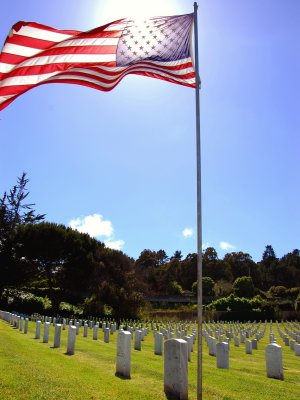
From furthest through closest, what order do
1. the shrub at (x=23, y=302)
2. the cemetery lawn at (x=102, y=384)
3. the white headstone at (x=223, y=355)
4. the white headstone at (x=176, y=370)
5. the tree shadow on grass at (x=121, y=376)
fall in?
the shrub at (x=23, y=302)
the white headstone at (x=223, y=355)
the tree shadow on grass at (x=121, y=376)
the white headstone at (x=176, y=370)
the cemetery lawn at (x=102, y=384)

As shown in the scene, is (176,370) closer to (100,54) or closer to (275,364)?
(275,364)

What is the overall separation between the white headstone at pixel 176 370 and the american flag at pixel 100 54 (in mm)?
4745

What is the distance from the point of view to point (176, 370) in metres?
6.64

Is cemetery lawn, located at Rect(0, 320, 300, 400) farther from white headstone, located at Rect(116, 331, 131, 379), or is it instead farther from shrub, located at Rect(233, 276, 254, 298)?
shrub, located at Rect(233, 276, 254, 298)

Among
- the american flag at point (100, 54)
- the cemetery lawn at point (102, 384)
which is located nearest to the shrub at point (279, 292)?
the cemetery lawn at point (102, 384)

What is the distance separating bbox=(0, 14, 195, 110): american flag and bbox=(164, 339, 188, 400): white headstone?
475 cm

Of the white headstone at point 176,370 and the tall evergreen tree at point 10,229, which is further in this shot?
the tall evergreen tree at point 10,229

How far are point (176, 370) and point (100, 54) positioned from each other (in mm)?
5836

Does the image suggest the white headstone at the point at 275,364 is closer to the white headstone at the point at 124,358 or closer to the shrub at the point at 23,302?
the white headstone at the point at 124,358

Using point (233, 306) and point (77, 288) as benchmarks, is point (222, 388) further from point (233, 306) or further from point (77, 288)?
point (233, 306)

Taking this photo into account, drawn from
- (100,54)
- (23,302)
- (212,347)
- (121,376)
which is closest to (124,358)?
(121,376)

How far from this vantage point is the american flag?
23.5 feet

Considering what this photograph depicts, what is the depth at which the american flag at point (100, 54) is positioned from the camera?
23.5ft

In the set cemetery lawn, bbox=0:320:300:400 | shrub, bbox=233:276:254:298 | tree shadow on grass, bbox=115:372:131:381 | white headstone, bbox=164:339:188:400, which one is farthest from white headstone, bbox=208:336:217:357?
shrub, bbox=233:276:254:298
